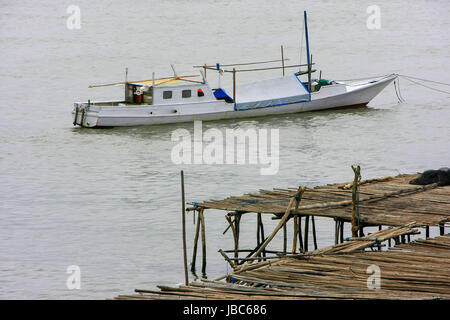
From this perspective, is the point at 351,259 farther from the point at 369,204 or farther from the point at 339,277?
the point at 369,204

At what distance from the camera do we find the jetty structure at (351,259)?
998cm

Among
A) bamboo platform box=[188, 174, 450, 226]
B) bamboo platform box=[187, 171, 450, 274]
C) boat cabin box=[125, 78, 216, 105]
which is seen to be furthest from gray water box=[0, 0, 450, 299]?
bamboo platform box=[188, 174, 450, 226]

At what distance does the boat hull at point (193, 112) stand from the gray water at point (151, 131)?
43cm

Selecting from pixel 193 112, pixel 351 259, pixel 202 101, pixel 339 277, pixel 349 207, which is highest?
pixel 202 101

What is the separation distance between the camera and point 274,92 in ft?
119

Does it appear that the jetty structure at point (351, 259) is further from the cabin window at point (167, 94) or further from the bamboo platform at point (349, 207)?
the cabin window at point (167, 94)

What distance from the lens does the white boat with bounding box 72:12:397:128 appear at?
3350 cm

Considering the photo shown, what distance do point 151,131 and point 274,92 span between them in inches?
240

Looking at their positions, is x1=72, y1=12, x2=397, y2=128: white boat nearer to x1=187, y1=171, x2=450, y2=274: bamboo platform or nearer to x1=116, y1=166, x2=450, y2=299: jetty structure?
x1=187, y1=171, x2=450, y2=274: bamboo platform

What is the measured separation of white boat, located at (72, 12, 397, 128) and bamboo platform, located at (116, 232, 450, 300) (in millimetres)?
20553

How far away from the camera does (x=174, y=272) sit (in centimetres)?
1594

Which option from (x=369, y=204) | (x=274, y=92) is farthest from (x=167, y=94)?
(x=369, y=204)

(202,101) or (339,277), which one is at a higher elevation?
(202,101)

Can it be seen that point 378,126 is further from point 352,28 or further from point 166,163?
point 352,28
